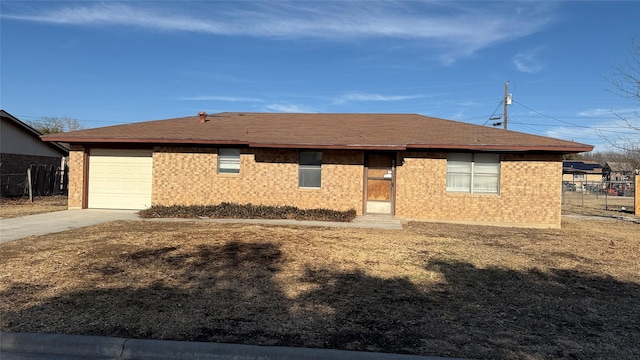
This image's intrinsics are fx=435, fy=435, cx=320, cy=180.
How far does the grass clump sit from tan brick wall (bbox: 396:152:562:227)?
6.93 ft

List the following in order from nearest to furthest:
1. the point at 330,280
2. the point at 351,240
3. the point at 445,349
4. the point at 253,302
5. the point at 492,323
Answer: the point at 445,349 < the point at 492,323 < the point at 253,302 < the point at 330,280 < the point at 351,240

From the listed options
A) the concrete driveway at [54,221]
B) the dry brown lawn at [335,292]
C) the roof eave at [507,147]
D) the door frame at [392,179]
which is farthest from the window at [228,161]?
the roof eave at [507,147]

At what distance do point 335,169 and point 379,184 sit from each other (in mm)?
1575

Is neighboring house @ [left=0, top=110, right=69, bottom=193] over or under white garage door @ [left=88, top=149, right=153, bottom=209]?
over

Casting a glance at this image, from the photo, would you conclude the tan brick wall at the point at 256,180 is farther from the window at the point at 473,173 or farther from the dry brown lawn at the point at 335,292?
the dry brown lawn at the point at 335,292

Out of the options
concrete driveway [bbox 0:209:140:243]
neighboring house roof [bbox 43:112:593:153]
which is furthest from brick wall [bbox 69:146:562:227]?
concrete driveway [bbox 0:209:140:243]

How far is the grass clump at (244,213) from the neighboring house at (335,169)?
0.72 metres

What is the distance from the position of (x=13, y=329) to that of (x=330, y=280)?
3.79 meters

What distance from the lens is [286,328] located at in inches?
177

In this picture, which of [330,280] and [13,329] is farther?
[330,280]

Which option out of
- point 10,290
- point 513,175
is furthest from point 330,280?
point 513,175

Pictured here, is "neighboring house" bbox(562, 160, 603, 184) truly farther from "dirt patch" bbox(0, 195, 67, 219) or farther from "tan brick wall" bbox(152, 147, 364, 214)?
"dirt patch" bbox(0, 195, 67, 219)

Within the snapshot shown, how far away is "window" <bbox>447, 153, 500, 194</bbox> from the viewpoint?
14.0 meters

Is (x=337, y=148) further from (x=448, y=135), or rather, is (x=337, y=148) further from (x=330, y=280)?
(x=330, y=280)
